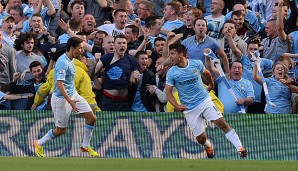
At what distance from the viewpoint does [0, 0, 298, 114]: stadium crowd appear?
19.3 metres

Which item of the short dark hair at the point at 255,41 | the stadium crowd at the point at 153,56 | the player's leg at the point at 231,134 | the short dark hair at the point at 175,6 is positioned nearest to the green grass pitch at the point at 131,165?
the player's leg at the point at 231,134

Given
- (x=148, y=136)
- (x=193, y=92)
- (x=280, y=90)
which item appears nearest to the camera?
(x=193, y=92)

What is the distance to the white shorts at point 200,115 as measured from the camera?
17.7m

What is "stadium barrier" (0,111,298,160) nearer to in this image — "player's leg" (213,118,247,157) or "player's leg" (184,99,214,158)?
"player's leg" (184,99,214,158)

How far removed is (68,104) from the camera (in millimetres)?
18438

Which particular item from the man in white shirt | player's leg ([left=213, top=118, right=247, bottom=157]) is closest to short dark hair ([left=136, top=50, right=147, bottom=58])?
the man in white shirt

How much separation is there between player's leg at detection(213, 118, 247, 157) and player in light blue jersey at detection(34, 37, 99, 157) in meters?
2.46

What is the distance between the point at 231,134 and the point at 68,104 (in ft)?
10.6

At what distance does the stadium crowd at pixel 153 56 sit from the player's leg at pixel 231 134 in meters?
0.96

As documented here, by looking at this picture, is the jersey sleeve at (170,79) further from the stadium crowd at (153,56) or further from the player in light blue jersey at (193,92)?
the stadium crowd at (153,56)

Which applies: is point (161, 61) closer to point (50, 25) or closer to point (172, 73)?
point (172, 73)

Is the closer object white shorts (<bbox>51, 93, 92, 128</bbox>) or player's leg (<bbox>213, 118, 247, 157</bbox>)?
player's leg (<bbox>213, 118, 247, 157</bbox>)

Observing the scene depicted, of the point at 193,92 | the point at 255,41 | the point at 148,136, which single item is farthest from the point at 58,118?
the point at 255,41

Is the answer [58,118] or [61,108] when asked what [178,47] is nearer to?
[61,108]
